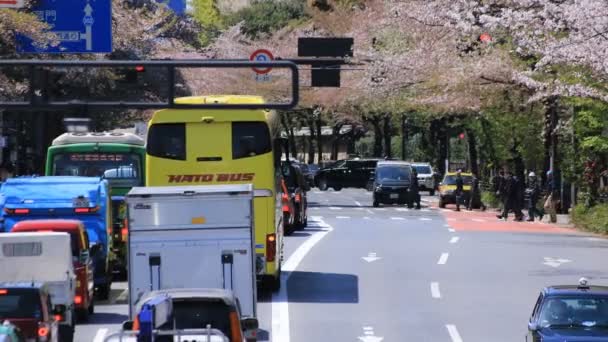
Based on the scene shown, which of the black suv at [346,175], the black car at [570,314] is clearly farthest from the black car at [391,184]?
the black car at [570,314]

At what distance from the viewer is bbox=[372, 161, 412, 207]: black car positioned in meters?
61.4

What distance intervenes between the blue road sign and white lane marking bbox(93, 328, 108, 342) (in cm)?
923

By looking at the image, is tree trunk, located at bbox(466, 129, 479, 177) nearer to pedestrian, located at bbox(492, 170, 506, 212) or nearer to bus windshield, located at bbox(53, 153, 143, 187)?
pedestrian, located at bbox(492, 170, 506, 212)

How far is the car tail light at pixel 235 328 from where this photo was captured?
14.7 m

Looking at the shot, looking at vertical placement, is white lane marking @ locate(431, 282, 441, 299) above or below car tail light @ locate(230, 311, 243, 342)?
below

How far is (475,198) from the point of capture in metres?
60.8

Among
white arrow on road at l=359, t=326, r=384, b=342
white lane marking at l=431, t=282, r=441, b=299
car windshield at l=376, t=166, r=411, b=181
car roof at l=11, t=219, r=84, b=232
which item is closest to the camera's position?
white arrow on road at l=359, t=326, r=384, b=342

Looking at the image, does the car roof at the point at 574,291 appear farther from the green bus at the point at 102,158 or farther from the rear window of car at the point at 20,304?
the green bus at the point at 102,158

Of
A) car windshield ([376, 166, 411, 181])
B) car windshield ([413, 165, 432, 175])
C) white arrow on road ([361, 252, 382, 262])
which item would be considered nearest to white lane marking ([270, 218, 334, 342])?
white arrow on road ([361, 252, 382, 262])

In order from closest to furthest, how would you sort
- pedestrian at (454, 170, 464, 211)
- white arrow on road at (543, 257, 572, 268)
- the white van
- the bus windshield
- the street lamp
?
1. the street lamp
2. the white van
3. the bus windshield
4. white arrow on road at (543, 257, 572, 268)
5. pedestrian at (454, 170, 464, 211)

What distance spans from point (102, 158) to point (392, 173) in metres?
A: 31.6

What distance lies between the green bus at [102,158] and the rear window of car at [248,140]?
6953 millimetres

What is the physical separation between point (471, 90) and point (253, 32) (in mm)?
41464

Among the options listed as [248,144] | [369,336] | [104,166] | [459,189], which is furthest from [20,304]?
[459,189]
